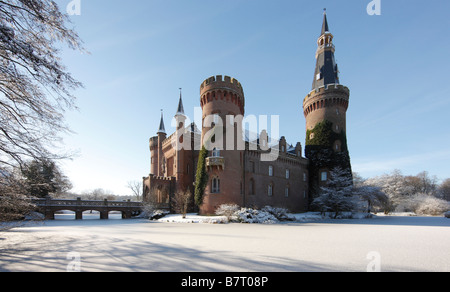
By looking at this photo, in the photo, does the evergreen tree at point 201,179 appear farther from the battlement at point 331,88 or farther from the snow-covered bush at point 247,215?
the battlement at point 331,88

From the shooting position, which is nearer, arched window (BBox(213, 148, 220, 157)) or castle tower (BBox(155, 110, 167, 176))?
arched window (BBox(213, 148, 220, 157))

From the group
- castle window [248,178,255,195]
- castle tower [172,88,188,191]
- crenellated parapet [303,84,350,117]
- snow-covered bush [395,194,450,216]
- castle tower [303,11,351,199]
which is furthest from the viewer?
→ snow-covered bush [395,194,450,216]

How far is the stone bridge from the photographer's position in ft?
92.6

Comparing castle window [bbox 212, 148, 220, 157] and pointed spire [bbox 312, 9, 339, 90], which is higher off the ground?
pointed spire [bbox 312, 9, 339, 90]

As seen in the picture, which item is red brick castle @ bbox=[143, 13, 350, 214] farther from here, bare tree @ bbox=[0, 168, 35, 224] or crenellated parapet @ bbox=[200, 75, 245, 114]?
bare tree @ bbox=[0, 168, 35, 224]

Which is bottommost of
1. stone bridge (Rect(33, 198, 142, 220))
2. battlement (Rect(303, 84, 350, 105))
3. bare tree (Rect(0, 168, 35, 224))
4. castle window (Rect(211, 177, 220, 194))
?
stone bridge (Rect(33, 198, 142, 220))

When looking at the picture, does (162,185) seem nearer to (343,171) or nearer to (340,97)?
(343,171)

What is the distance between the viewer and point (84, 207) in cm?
3064

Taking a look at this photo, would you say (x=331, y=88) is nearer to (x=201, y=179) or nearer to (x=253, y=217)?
(x=201, y=179)

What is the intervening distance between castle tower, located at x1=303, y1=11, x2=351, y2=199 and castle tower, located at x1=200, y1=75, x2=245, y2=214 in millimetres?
16338

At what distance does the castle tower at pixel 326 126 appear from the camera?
37.7 m

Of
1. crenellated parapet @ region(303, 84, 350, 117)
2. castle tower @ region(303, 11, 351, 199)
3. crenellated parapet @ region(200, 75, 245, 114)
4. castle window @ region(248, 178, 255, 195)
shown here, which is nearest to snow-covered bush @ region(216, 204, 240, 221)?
castle window @ region(248, 178, 255, 195)

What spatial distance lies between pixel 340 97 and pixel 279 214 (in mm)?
23905
